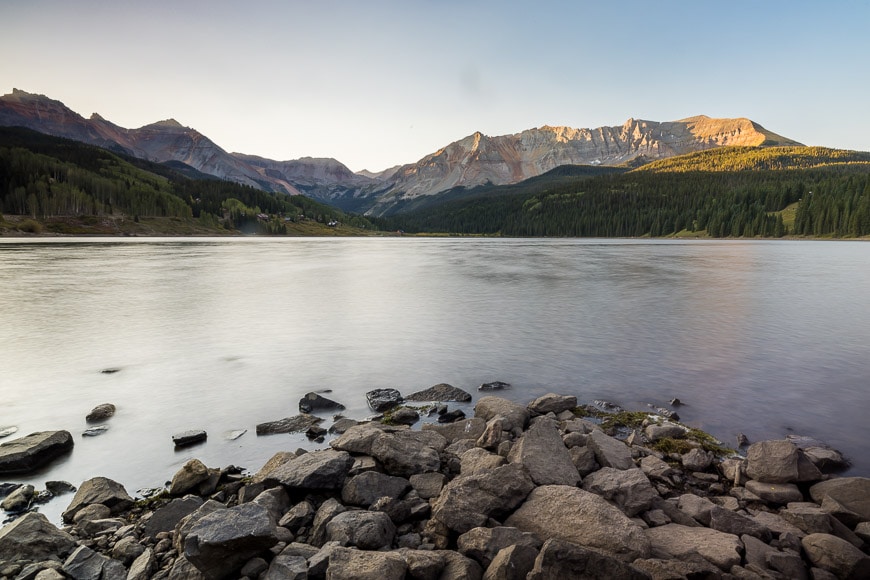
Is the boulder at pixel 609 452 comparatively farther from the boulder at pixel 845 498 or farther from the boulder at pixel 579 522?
the boulder at pixel 845 498

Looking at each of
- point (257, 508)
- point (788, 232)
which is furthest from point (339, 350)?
point (788, 232)

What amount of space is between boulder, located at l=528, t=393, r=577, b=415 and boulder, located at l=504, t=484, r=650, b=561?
5.21 metres

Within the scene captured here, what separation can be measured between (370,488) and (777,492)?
7.48 meters

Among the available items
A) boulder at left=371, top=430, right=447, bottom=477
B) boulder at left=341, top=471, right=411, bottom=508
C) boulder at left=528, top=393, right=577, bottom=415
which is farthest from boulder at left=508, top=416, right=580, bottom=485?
boulder at left=528, top=393, right=577, bottom=415

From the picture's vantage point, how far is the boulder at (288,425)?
11.8 m

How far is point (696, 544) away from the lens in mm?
6273

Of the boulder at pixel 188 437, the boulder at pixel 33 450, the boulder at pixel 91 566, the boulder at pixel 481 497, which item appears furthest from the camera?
the boulder at pixel 188 437

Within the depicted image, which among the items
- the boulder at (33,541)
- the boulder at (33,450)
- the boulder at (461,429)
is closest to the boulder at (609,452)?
the boulder at (461,429)

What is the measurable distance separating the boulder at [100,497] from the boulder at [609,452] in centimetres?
915

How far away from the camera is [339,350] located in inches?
830

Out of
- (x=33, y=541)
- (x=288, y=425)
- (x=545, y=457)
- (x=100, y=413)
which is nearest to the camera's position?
(x=33, y=541)

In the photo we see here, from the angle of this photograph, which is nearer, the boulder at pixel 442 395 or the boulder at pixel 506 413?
the boulder at pixel 506 413

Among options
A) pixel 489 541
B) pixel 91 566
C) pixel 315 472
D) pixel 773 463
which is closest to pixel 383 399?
pixel 315 472

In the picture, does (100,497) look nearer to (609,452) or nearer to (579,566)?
(579,566)
